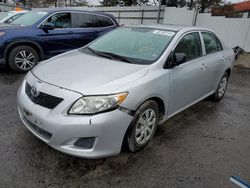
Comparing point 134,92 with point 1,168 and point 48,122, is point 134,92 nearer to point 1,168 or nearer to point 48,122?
point 48,122

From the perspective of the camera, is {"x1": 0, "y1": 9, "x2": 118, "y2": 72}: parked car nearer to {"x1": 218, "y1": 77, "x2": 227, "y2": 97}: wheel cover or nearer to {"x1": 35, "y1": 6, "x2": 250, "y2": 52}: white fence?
{"x1": 35, "y1": 6, "x2": 250, "y2": 52}: white fence

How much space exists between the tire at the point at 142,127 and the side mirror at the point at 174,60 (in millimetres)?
566

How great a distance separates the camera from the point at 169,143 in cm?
305

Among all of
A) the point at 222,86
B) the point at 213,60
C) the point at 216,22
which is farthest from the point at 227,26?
the point at 213,60

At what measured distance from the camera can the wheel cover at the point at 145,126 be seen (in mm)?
2629

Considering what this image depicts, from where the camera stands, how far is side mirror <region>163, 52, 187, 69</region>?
9.48 ft

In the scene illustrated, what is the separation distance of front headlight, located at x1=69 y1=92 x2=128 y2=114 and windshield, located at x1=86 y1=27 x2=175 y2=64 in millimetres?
861

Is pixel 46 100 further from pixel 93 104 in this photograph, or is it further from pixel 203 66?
pixel 203 66

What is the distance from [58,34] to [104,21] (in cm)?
167

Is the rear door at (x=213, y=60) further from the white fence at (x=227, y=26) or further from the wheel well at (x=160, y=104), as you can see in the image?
the white fence at (x=227, y=26)

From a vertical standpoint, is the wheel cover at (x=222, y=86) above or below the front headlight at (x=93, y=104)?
below

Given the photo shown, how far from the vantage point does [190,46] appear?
350 cm

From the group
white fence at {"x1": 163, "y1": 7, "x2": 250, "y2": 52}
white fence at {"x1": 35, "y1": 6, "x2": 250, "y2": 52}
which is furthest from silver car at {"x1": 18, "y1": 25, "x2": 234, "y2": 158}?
white fence at {"x1": 163, "y1": 7, "x2": 250, "y2": 52}

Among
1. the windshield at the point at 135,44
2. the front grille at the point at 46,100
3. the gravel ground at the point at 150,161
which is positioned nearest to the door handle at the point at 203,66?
the windshield at the point at 135,44
